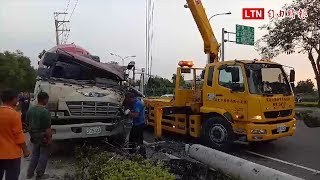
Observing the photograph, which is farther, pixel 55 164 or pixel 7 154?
pixel 55 164

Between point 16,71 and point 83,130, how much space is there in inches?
2312

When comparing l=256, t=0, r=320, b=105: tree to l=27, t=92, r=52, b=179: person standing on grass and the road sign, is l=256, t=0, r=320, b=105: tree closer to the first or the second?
the road sign

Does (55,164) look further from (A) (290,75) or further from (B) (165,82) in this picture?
(B) (165,82)

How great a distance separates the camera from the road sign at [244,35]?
28.5 metres

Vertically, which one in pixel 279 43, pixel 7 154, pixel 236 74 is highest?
pixel 279 43

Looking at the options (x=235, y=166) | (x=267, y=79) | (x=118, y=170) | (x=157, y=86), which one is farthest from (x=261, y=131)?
(x=157, y=86)

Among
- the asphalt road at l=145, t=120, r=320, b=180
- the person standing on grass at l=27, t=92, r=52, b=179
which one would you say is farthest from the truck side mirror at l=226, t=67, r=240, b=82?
the person standing on grass at l=27, t=92, r=52, b=179

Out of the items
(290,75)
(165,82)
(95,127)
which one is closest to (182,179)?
(95,127)

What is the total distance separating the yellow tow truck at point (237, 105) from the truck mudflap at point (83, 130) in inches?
79.3

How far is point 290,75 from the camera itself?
10383 millimetres

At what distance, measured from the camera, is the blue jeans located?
24.0ft

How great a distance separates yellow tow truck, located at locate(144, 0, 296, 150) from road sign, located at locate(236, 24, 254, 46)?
58.7 ft

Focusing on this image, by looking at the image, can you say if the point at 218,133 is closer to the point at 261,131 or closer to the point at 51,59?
the point at 261,131

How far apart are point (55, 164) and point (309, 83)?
73.8m
